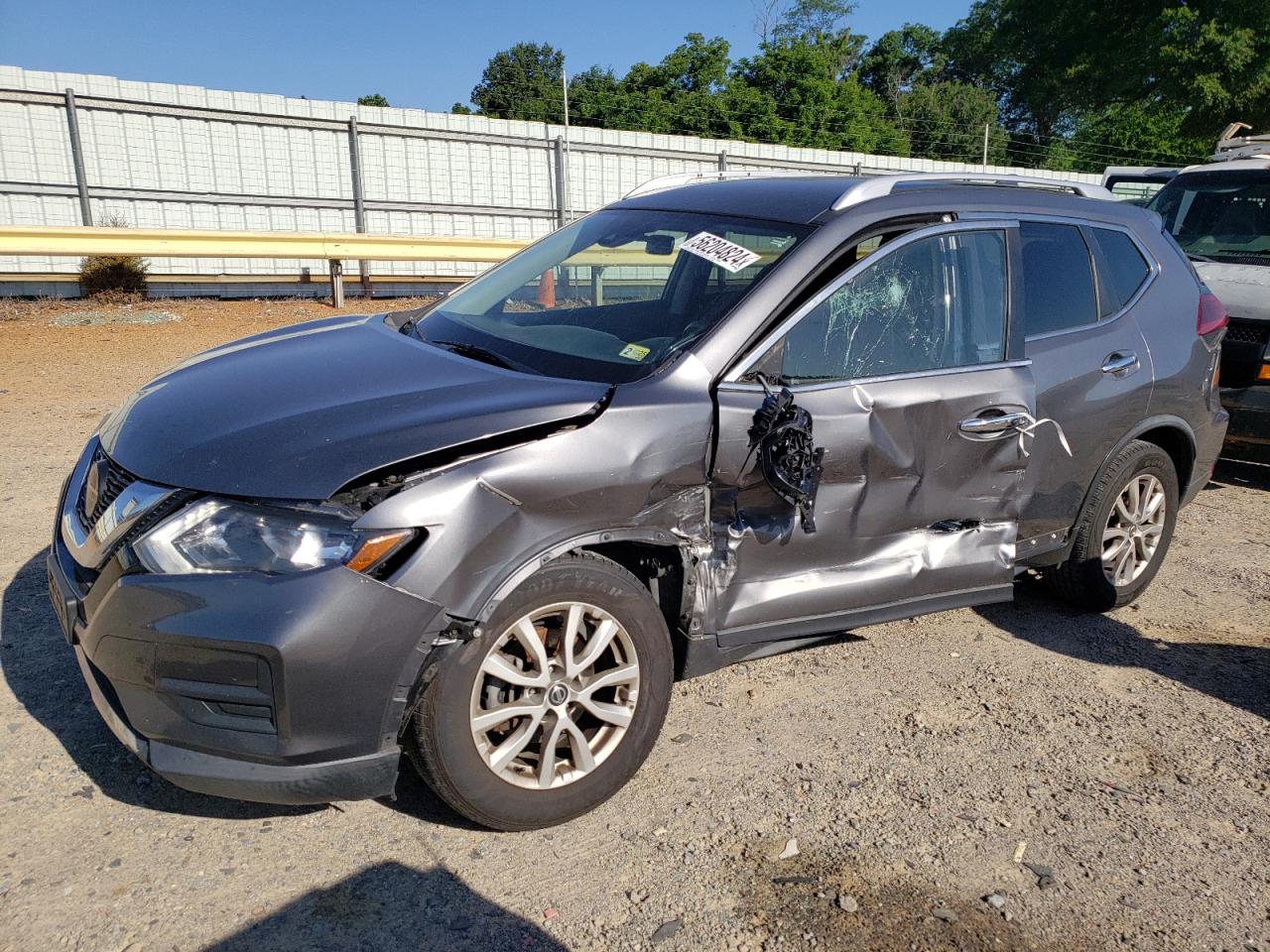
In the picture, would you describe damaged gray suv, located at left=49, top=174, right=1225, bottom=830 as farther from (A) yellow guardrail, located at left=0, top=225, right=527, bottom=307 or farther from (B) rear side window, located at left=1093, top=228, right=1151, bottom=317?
(A) yellow guardrail, located at left=0, top=225, right=527, bottom=307

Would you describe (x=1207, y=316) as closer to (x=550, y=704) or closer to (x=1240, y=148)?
(x=550, y=704)

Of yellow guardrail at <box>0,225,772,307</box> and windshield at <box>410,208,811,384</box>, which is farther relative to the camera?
yellow guardrail at <box>0,225,772,307</box>

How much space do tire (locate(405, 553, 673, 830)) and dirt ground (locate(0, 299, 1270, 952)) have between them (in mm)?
163

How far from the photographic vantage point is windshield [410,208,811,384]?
11.1 feet

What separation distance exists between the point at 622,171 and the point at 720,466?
15.3 m

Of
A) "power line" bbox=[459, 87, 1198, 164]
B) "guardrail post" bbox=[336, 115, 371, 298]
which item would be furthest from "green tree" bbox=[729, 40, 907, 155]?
"guardrail post" bbox=[336, 115, 371, 298]

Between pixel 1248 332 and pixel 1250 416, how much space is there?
0.57 m

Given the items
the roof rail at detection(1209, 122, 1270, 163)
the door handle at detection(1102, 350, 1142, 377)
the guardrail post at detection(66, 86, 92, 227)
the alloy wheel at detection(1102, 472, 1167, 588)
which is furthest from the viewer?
the guardrail post at detection(66, 86, 92, 227)

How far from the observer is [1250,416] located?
6.53m

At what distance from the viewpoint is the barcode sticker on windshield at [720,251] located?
357cm

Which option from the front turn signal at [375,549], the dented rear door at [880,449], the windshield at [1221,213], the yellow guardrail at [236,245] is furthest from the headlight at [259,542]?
the yellow guardrail at [236,245]

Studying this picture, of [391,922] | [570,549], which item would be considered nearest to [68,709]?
[391,922]

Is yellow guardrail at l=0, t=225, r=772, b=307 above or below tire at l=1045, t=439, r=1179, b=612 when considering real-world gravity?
above

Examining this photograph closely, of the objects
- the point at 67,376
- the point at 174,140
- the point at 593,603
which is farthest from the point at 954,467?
the point at 174,140
